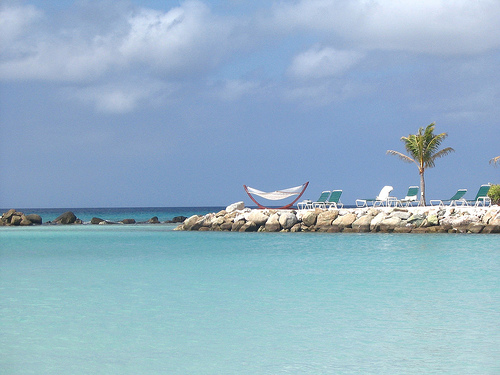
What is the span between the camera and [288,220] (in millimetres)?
23656

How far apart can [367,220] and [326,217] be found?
1892 mm

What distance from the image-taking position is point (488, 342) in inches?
223

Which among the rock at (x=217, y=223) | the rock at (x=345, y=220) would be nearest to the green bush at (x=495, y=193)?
the rock at (x=345, y=220)

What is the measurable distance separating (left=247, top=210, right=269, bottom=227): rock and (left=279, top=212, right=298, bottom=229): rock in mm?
882

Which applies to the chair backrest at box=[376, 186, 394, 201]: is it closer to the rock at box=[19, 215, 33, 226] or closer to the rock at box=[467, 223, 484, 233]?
the rock at box=[467, 223, 484, 233]

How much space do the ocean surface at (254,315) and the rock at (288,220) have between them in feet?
32.6

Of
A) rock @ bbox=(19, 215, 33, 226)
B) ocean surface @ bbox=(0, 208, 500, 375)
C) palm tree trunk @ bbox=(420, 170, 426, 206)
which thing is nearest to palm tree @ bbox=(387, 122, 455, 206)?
palm tree trunk @ bbox=(420, 170, 426, 206)

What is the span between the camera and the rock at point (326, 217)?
2308 centimetres

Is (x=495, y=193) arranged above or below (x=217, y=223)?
above

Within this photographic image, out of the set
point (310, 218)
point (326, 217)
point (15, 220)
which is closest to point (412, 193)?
point (326, 217)

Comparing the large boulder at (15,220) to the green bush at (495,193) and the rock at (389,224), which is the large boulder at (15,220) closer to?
the rock at (389,224)

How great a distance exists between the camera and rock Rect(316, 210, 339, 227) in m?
23.1

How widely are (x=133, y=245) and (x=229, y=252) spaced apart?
15.3 ft

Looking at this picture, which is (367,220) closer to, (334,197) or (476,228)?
(334,197)
